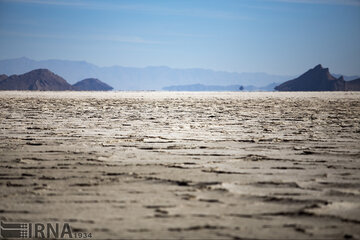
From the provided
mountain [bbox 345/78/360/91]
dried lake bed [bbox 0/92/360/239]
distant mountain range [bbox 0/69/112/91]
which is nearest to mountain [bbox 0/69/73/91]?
distant mountain range [bbox 0/69/112/91]

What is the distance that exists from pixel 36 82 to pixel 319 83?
88.1 m

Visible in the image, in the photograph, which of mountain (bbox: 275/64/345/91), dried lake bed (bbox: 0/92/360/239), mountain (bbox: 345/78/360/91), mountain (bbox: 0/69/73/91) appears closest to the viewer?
dried lake bed (bbox: 0/92/360/239)

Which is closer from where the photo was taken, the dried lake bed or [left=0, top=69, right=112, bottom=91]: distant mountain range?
the dried lake bed

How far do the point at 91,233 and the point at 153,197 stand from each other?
767 mm

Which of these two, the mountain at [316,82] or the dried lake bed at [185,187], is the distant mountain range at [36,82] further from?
the dried lake bed at [185,187]

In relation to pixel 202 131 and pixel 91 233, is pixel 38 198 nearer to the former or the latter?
pixel 91 233

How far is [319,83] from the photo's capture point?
398ft

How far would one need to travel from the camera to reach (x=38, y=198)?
10.1ft

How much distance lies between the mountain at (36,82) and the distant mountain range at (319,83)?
72.3m

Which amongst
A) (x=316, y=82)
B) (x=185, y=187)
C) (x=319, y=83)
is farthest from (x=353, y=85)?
(x=185, y=187)

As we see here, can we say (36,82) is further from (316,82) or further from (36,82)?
(316,82)

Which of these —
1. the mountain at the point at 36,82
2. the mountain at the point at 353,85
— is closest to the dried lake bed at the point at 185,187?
the mountain at the point at 353,85

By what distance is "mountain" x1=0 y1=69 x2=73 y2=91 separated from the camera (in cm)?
13650

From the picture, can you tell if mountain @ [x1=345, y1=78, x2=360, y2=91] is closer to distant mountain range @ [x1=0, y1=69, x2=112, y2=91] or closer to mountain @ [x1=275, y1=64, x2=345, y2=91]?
mountain @ [x1=275, y1=64, x2=345, y2=91]
